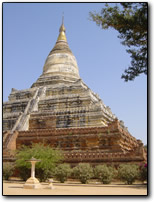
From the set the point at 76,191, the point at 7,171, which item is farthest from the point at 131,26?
the point at 7,171

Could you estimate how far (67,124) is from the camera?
2828cm

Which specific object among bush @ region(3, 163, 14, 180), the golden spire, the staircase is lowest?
bush @ region(3, 163, 14, 180)

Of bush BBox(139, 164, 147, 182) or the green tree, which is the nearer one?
the green tree

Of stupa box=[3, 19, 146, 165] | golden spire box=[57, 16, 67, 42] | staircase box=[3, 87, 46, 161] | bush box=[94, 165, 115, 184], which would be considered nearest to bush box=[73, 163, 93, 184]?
bush box=[94, 165, 115, 184]

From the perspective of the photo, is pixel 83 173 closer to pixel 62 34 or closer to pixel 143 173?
pixel 143 173

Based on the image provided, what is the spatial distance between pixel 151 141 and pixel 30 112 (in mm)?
22534

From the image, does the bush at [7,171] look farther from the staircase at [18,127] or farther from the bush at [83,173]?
the bush at [83,173]

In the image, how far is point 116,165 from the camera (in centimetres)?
2120

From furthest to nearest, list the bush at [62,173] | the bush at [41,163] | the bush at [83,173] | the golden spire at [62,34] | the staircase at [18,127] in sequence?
the golden spire at [62,34], the staircase at [18,127], the bush at [41,163], the bush at [62,173], the bush at [83,173]

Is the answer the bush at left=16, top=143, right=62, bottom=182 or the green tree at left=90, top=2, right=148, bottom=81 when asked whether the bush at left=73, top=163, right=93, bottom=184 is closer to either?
the bush at left=16, top=143, right=62, bottom=182

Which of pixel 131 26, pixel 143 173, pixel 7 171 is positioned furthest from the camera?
pixel 7 171

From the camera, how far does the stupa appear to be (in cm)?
2283

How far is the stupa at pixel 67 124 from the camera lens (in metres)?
22.8

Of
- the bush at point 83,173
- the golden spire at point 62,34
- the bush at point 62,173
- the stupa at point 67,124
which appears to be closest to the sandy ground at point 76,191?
the bush at point 83,173
